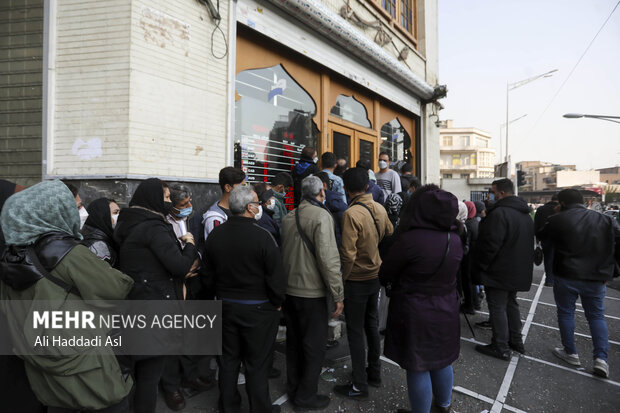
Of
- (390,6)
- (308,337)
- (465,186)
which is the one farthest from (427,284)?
(465,186)

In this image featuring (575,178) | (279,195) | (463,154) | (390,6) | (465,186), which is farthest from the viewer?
(575,178)

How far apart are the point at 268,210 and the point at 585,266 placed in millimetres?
3783

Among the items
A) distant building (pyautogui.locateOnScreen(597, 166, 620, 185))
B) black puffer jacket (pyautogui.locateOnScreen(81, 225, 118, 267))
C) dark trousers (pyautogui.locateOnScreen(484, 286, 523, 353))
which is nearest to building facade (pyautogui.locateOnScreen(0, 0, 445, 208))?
black puffer jacket (pyautogui.locateOnScreen(81, 225, 118, 267))

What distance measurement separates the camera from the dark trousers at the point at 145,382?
99.0 inches

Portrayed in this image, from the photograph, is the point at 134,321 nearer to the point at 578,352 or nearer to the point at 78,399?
the point at 78,399

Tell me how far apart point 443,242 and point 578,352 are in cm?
352

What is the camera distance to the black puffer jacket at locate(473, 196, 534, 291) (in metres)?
4.14

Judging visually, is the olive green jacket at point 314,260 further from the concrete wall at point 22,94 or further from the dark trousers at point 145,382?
the concrete wall at point 22,94

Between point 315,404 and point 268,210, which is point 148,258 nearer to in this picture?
point 268,210

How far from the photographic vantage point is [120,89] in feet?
13.8

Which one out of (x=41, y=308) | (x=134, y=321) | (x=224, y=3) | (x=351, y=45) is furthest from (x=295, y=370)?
(x=351, y=45)

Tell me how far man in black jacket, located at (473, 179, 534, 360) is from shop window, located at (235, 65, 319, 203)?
3.83m

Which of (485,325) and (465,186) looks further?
(465,186)

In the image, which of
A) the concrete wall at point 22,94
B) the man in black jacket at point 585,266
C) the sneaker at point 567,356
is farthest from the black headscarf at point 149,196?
the sneaker at point 567,356
